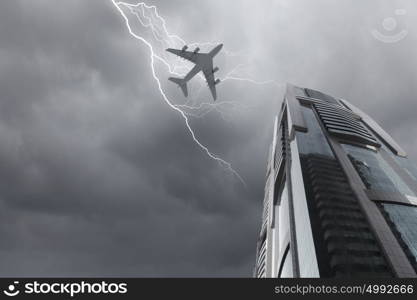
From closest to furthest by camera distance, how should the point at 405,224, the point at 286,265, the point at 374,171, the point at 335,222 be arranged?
the point at 335,222 → the point at 405,224 → the point at 286,265 → the point at 374,171

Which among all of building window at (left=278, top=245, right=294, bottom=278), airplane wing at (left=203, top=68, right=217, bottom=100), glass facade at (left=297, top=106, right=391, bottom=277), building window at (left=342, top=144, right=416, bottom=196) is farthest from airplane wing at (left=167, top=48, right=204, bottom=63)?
building window at (left=342, top=144, right=416, bottom=196)

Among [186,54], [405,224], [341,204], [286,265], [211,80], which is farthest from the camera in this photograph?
[286,265]

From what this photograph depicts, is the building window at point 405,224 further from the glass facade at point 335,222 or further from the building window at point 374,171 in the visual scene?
the building window at point 374,171

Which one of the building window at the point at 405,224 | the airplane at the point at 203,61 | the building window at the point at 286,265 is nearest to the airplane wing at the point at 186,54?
the airplane at the point at 203,61

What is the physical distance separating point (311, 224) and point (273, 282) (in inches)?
2083

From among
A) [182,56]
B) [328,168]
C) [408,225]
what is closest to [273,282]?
[182,56]

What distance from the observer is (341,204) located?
3346 inches

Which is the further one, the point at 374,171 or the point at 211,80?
the point at 374,171

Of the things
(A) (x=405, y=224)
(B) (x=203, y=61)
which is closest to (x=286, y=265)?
(A) (x=405, y=224)

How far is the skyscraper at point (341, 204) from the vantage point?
68750mm

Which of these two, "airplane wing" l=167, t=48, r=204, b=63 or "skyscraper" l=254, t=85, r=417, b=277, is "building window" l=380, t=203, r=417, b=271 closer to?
"skyscraper" l=254, t=85, r=417, b=277

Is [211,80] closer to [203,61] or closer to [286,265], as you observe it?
[203,61]

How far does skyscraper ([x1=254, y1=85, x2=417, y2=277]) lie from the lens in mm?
68750

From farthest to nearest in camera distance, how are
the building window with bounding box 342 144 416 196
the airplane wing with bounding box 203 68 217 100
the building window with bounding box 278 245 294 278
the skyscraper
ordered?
the building window with bounding box 342 144 416 196 → the building window with bounding box 278 245 294 278 → the airplane wing with bounding box 203 68 217 100 → the skyscraper
